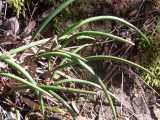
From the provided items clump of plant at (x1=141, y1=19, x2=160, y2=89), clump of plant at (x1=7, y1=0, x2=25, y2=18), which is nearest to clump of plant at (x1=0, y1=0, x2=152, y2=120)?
clump of plant at (x1=7, y1=0, x2=25, y2=18)

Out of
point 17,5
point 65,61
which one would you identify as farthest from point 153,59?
point 17,5

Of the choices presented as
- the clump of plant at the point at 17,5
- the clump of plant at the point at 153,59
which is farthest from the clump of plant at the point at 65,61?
the clump of plant at the point at 153,59

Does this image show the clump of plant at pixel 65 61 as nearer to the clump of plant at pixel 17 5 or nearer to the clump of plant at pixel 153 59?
the clump of plant at pixel 17 5

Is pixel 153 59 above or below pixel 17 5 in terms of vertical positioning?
below

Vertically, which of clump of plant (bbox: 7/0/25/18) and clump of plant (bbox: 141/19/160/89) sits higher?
clump of plant (bbox: 7/0/25/18)

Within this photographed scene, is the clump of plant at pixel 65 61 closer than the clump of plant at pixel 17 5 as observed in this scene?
Yes

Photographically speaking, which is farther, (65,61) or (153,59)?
(153,59)

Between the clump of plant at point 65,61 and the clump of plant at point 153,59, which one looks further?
the clump of plant at point 153,59

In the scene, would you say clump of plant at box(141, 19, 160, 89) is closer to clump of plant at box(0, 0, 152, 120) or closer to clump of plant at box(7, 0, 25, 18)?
clump of plant at box(0, 0, 152, 120)

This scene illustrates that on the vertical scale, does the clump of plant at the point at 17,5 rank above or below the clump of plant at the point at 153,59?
above

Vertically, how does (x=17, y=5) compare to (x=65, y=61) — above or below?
above

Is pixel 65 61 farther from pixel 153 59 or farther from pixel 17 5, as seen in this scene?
pixel 153 59
